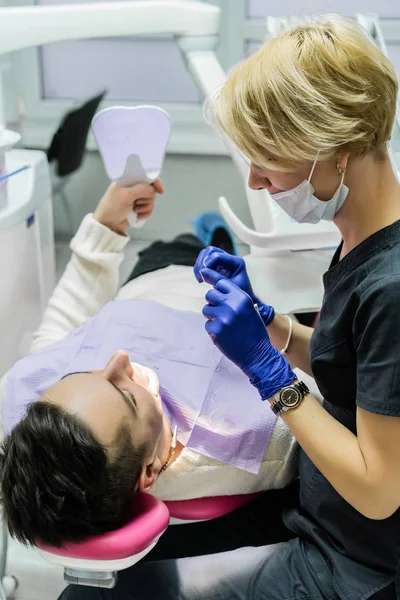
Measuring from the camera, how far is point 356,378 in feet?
3.30

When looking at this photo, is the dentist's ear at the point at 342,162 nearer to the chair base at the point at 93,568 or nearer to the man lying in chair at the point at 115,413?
the man lying in chair at the point at 115,413

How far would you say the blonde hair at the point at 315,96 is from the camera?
0.90 m

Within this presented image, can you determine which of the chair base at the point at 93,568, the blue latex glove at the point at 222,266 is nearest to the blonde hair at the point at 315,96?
the blue latex glove at the point at 222,266

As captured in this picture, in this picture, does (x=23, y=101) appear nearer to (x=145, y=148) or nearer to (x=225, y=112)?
(x=145, y=148)

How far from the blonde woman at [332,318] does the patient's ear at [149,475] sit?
0.53 ft

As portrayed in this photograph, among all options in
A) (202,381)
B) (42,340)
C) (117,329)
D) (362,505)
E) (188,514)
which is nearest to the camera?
(362,505)

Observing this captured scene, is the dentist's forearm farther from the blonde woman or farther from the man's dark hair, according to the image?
the man's dark hair

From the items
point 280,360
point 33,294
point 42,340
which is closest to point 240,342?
point 280,360

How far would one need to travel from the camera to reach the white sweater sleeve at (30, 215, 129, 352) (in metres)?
1.69

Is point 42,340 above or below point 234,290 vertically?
below

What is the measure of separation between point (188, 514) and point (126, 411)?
0.27 meters

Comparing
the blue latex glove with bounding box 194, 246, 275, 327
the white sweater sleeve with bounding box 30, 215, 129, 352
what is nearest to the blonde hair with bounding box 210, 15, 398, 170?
the blue latex glove with bounding box 194, 246, 275, 327

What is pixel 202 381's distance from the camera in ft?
4.58

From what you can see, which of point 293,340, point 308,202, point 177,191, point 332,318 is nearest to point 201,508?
point 293,340
